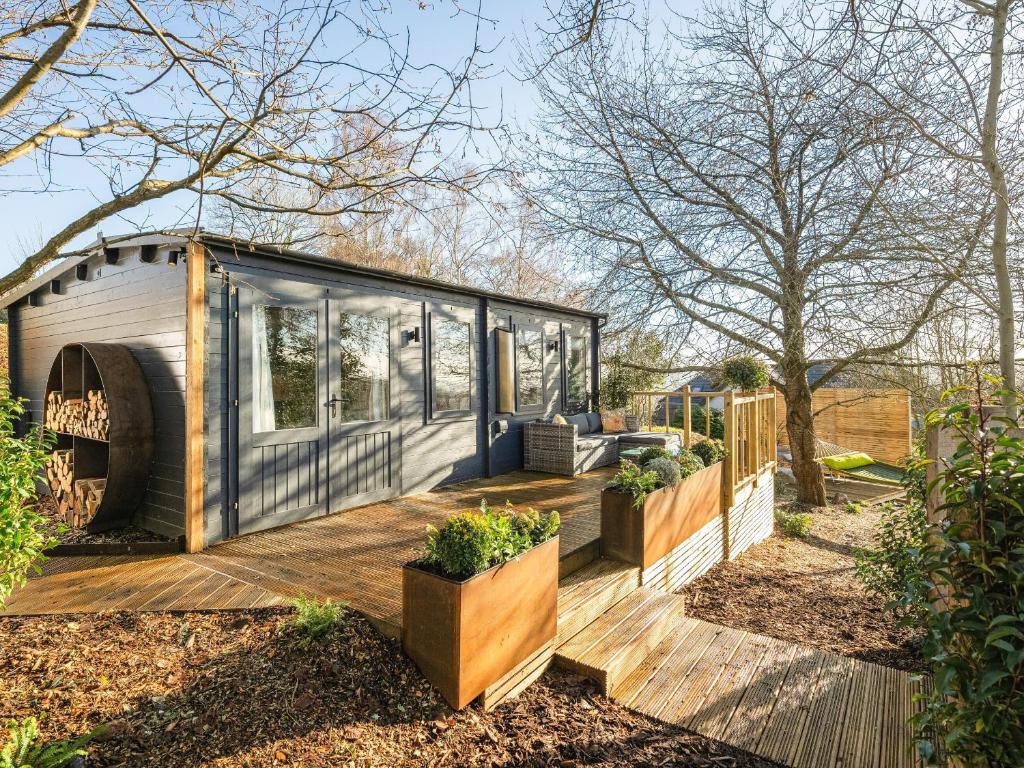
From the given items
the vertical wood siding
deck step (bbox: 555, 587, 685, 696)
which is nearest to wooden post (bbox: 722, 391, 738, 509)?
deck step (bbox: 555, 587, 685, 696)

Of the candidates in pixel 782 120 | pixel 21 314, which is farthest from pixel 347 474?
pixel 782 120

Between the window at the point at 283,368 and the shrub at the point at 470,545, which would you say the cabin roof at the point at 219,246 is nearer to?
the window at the point at 283,368

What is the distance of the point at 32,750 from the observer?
1.78 meters

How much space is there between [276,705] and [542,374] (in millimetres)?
6030

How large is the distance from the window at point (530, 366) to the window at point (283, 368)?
3273 mm

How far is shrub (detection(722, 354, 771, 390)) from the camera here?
729 centimetres

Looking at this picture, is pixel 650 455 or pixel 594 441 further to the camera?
pixel 594 441

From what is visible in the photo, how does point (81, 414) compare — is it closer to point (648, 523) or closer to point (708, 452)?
point (648, 523)

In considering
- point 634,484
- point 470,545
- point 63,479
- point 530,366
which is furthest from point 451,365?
point 470,545

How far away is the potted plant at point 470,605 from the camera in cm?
229

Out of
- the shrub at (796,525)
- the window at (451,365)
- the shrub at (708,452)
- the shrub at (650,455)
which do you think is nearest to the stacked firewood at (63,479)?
the window at (451,365)

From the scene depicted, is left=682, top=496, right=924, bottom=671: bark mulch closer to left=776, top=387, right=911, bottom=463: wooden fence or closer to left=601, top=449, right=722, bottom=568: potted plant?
left=601, top=449, right=722, bottom=568: potted plant

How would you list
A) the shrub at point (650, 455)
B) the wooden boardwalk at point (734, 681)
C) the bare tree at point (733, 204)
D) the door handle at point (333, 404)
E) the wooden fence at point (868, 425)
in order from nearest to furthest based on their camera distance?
the wooden boardwalk at point (734, 681), the shrub at point (650, 455), the door handle at point (333, 404), the bare tree at point (733, 204), the wooden fence at point (868, 425)

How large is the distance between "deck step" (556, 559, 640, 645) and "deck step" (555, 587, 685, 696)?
43 millimetres
